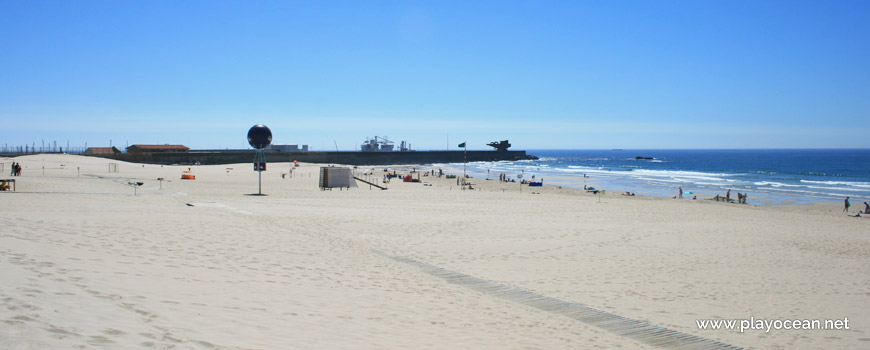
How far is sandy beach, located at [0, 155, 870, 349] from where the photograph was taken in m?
5.17

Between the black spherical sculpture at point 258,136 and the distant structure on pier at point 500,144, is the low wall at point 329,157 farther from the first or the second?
the black spherical sculpture at point 258,136

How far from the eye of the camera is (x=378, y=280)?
8.54 m

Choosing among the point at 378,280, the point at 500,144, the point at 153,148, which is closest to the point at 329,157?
the point at 153,148

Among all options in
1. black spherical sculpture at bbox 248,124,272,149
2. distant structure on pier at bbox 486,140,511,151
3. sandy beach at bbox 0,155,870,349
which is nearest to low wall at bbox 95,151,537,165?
distant structure on pier at bbox 486,140,511,151

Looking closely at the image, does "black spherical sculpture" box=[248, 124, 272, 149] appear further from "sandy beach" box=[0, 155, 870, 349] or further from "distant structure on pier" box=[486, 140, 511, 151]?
"distant structure on pier" box=[486, 140, 511, 151]

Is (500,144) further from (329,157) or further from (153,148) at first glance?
(153,148)

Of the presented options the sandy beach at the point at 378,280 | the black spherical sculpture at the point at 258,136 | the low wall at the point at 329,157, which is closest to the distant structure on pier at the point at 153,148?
the low wall at the point at 329,157

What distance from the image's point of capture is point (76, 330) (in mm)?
4301

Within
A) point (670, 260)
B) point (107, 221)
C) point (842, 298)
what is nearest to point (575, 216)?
point (670, 260)

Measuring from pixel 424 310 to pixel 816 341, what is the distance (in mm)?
5036

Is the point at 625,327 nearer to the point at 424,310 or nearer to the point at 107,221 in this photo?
the point at 424,310

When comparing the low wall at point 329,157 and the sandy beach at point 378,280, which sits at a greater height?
the low wall at point 329,157

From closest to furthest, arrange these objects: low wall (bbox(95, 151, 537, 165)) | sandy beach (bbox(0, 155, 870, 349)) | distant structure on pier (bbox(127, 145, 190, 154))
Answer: sandy beach (bbox(0, 155, 870, 349))
low wall (bbox(95, 151, 537, 165))
distant structure on pier (bbox(127, 145, 190, 154))

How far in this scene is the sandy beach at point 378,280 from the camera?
5.17m
